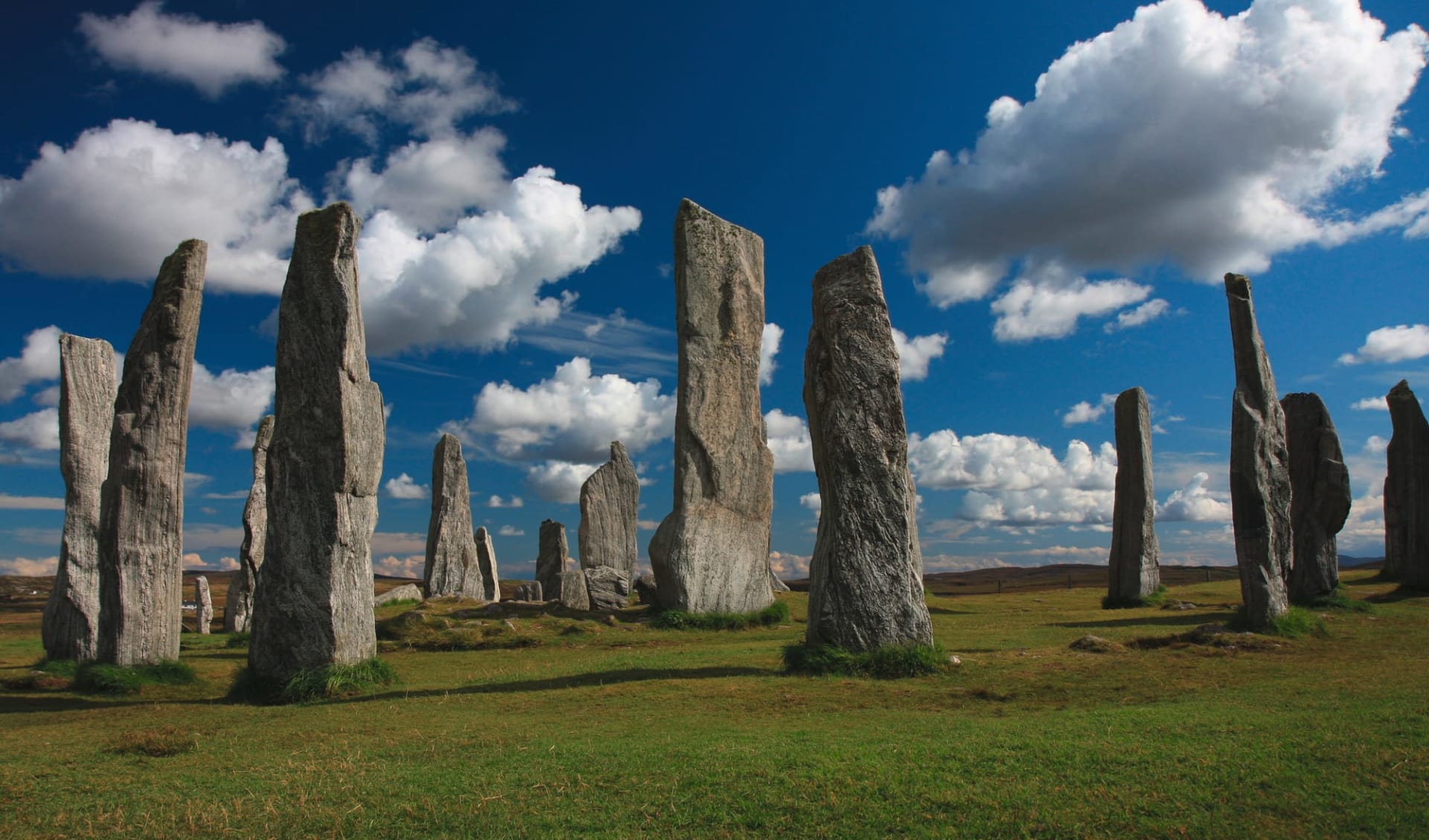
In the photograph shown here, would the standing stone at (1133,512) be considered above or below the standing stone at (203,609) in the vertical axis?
above

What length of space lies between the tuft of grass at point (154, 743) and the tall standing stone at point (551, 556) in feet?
58.9

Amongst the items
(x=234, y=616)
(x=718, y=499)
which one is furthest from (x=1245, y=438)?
(x=234, y=616)

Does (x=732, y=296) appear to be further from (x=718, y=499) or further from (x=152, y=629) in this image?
(x=152, y=629)

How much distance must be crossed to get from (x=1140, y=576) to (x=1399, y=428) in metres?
7.81

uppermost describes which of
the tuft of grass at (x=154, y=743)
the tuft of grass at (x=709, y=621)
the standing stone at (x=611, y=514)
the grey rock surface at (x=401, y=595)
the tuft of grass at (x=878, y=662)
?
the standing stone at (x=611, y=514)

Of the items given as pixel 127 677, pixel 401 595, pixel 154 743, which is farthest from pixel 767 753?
pixel 401 595

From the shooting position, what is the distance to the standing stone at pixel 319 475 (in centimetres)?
945

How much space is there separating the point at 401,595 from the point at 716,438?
38.7 feet

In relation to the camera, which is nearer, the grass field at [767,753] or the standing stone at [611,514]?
the grass field at [767,753]

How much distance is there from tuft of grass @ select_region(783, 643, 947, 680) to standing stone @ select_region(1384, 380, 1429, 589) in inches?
632

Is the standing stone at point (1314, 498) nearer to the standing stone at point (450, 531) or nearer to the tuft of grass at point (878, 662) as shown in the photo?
the tuft of grass at point (878, 662)

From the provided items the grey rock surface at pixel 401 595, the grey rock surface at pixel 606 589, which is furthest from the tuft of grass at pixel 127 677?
the grey rock surface at pixel 401 595

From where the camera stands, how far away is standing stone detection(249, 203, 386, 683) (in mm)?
9445

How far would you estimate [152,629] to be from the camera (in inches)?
429
